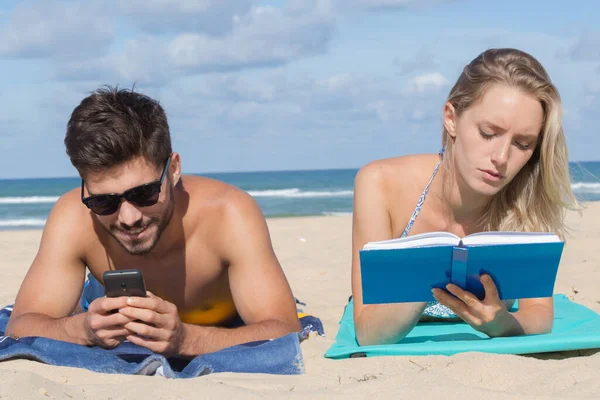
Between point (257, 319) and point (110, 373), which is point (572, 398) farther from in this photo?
point (110, 373)

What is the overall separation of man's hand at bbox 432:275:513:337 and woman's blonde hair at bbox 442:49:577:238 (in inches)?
26.1

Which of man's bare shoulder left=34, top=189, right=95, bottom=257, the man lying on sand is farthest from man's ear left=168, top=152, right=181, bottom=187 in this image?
man's bare shoulder left=34, top=189, right=95, bottom=257

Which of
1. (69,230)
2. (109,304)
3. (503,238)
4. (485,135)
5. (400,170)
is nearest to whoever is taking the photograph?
(503,238)

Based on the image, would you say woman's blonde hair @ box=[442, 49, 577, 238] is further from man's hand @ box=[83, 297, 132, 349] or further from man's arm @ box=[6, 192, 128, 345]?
man's arm @ box=[6, 192, 128, 345]

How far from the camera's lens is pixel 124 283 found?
2.84 m

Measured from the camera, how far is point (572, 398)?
2.49 metres

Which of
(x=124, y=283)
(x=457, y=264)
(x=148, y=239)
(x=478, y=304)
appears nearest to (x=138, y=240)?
(x=148, y=239)

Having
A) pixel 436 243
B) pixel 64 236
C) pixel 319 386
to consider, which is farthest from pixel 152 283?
pixel 436 243

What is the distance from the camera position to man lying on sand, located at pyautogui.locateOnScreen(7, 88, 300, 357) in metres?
3.11

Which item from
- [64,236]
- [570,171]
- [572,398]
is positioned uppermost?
[570,171]

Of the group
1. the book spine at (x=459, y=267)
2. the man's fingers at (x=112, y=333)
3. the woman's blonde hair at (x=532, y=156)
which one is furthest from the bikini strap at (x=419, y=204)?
the man's fingers at (x=112, y=333)

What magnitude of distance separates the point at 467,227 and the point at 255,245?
126cm

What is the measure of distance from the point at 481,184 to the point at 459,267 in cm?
64

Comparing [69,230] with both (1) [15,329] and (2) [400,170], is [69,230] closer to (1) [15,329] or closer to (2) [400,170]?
(1) [15,329]
